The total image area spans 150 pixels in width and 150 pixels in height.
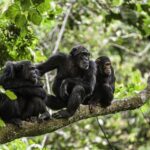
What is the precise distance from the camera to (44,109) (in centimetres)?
590

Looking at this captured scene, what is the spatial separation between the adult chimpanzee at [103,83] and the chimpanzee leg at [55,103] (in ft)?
1.10

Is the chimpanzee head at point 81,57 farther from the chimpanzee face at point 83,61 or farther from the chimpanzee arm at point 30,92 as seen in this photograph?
the chimpanzee arm at point 30,92

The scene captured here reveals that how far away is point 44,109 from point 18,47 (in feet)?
4.34

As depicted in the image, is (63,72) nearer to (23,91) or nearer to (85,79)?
(85,79)

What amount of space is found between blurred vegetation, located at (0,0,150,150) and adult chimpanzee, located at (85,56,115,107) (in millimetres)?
306

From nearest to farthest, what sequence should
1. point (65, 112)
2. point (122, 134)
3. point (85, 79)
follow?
point (65, 112) < point (85, 79) < point (122, 134)

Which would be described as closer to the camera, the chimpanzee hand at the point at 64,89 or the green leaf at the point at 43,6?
the green leaf at the point at 43,6

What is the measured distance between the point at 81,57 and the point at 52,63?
373mm

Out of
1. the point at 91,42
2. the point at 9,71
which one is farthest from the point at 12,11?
the point at 91,42

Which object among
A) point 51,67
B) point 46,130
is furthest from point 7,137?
point 51,67

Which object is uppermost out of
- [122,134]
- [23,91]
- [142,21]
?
[23,91]

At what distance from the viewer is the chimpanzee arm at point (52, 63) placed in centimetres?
640

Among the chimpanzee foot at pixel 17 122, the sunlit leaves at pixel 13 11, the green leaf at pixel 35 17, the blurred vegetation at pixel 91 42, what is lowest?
the blurred vegetation at pixel 91 42

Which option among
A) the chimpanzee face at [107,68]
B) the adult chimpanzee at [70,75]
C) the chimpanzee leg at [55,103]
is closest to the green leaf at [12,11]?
the adult chimpanzee at [70,75]
